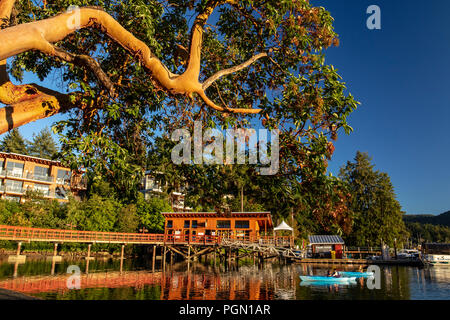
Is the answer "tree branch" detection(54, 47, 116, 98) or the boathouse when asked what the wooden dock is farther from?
"tree branch" detection(54, 47, 116, 98)

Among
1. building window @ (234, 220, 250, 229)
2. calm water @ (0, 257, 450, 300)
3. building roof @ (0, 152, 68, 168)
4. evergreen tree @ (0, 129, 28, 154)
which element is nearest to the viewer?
calm water @ (0, 257, 450, 300)

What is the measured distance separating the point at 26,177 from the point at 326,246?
1782 inches

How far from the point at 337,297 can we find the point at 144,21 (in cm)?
1830

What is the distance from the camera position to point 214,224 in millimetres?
38531

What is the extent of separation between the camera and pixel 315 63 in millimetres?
6711

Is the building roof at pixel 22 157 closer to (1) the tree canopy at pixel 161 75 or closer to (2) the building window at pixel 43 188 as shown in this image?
(2) the building window at pixel 43 188

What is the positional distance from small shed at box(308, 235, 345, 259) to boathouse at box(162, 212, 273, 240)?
9579mm

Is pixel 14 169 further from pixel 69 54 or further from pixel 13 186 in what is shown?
pixel 69 54

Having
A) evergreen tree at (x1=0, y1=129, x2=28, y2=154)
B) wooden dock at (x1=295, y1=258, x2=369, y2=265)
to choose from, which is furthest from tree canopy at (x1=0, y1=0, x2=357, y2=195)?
evergreen tree at (x1=0, y1=129, x2=28, y2=154)

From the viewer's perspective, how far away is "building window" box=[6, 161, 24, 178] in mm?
45469

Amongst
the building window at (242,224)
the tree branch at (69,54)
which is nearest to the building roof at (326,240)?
the building window at (242,224)

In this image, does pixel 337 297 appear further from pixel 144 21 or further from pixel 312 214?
pixel 144 21
